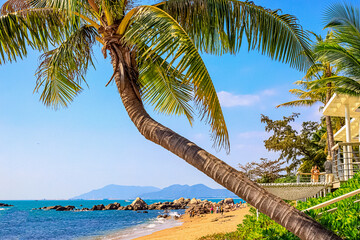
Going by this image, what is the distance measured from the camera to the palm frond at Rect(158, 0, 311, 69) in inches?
229

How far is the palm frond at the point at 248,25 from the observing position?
5805mm

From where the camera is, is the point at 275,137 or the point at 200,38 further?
the point at 275,137

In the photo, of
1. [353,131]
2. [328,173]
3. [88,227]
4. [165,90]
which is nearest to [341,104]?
[328,173]

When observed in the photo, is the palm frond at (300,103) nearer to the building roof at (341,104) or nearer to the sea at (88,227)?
the building roof at (341,104)

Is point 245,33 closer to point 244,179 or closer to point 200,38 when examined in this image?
point 200,38

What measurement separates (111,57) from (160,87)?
1.89 meters

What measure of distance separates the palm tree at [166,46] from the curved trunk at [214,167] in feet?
0.03

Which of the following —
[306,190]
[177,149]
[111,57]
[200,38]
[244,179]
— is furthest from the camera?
[306,190]

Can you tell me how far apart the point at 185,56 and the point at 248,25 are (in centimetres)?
182

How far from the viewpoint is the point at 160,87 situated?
7754mm

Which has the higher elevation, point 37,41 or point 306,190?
point 37,41

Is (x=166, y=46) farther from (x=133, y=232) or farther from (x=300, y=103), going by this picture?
(x=133, y=232)

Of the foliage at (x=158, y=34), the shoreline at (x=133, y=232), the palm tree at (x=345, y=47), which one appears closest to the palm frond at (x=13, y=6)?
the foliage at (x=158, y=34)

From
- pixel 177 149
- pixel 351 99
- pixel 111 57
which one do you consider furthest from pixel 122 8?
pixel 351 99
